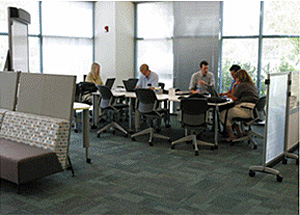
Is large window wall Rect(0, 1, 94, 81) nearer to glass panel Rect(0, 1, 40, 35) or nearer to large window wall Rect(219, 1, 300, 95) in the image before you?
glass panel Rect(0, 1, 40, 35)

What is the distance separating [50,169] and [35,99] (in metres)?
1.05

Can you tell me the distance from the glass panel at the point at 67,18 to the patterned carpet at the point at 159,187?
4705 millimetres

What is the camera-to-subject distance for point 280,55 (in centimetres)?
→ 853

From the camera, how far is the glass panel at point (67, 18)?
30.9 ft

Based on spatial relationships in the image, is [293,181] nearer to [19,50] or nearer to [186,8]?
[19,50]

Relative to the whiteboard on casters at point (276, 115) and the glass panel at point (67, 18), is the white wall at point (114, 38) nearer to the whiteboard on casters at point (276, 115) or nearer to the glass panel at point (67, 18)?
the glass panel at point (67, 18)

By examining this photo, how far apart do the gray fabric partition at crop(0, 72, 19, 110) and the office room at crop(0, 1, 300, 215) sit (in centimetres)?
2

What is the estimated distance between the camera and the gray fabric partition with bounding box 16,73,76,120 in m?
4.50

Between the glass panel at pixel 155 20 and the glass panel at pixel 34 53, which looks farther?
the glass panel at pixel 155 20

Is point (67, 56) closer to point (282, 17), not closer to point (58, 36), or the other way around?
point (58, 36)

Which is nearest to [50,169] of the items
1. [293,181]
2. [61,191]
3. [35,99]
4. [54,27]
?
[61,191]

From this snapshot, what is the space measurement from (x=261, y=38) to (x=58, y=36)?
528 cm

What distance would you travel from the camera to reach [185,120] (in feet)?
19.8

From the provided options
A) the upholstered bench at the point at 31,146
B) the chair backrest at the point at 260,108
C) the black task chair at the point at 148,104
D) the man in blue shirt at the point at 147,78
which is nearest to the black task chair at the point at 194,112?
the black task chair at the point at 148,104
